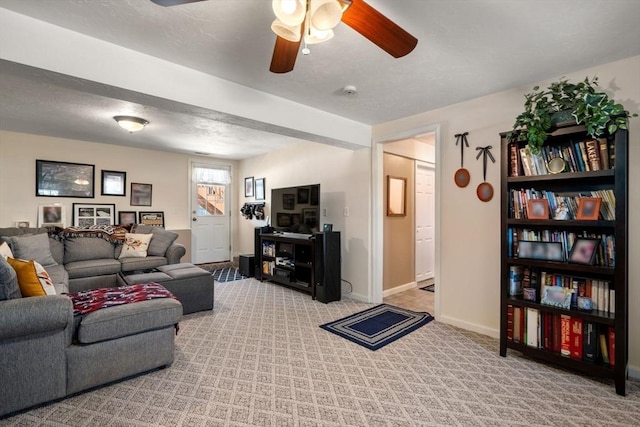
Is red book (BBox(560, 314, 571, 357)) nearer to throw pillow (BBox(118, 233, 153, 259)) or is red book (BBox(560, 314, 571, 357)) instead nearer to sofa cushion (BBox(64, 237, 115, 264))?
throw pillow (BBox(118, 233, 153, 259))

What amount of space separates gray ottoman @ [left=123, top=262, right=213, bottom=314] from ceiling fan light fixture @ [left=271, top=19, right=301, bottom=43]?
9.47 ft

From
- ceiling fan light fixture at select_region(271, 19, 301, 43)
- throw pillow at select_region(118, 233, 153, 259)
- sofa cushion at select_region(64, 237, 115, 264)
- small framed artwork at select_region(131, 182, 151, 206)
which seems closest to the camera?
ceiling fan light fixture at select_region(271, 19, 301, 43)

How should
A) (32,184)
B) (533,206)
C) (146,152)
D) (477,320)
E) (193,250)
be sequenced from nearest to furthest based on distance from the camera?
(533,206) < (477,320) < (32,184) < (146,152) < (193,250)

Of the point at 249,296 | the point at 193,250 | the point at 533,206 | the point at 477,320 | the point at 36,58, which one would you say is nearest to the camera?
the point at 36,58

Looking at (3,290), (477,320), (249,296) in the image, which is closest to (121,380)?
(3,290)

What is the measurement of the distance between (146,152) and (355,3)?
5.58m

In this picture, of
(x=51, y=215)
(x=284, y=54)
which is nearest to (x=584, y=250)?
(x=284, y=54)

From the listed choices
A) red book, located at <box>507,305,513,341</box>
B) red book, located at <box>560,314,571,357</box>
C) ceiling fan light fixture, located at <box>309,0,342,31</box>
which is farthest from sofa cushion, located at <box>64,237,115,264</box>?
red book, located at <box>560,314,571,357</box>

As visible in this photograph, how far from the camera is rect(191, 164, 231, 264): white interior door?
6.33 meters

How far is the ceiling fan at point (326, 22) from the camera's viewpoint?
1294 mm

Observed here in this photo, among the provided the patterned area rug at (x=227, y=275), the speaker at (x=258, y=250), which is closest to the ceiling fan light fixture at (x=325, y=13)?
the speaker at (x=258, y=250)

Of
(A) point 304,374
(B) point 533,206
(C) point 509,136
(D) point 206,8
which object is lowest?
(A) point 304,374

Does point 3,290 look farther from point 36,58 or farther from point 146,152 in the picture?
point 146,152

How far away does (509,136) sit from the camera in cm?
245
